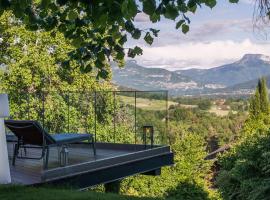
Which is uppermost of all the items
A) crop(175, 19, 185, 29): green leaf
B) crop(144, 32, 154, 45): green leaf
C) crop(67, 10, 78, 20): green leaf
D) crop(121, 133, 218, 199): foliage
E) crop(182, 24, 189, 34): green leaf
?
crop(67, 10, 78, 20): green leaf

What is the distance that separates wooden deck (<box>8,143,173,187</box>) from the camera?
7.06 meters

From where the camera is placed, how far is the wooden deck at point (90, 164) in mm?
7059

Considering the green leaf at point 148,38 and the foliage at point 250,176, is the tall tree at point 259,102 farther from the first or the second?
the green leaf at point 148,38

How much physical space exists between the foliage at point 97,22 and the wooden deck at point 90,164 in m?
2.90

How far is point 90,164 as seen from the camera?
775 cm

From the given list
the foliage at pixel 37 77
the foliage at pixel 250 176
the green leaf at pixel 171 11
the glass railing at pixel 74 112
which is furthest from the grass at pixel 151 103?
the green leaf at pixel 171 11

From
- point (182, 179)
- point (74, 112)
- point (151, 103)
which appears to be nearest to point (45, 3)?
point (151, 103)

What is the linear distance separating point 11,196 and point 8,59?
14724mm

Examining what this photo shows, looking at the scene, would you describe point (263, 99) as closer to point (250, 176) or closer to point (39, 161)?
point (250, 176)

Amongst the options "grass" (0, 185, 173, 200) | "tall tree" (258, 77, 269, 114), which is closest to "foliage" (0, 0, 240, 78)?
"grass" (0, 185, 173, 200)

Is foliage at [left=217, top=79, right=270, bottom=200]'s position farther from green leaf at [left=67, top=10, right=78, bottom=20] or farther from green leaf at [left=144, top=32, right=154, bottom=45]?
green leaf at [left=67, top=10, right=78, bottom=20]

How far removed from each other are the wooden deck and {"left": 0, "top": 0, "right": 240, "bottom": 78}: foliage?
2905 mm

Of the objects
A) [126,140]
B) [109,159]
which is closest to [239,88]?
[126,140]

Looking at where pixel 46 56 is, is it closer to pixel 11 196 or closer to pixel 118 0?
pixel 11 196
